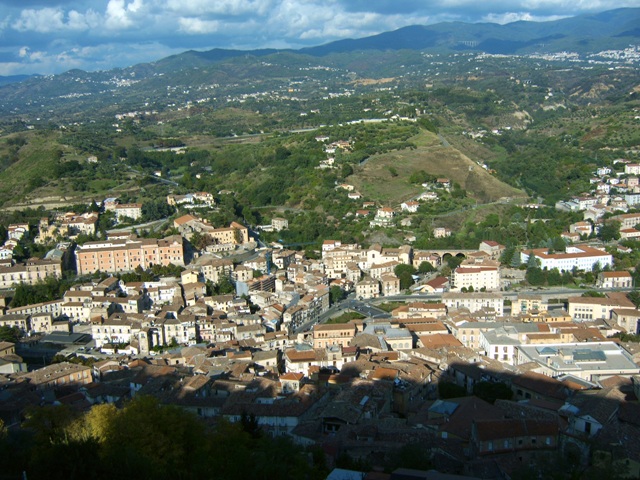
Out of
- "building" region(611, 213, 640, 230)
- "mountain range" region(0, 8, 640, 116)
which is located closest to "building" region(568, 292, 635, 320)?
"building" region(611, 213, 640, 230)

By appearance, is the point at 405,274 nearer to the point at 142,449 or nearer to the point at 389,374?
the point at 389,374

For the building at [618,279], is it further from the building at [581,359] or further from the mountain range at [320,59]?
the mountain range at [320,59]

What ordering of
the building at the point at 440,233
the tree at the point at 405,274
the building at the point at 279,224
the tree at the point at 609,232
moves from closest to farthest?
the tree at the point at 405,274 → the tree at the point at 609,232 → the building at the point at 440,233 → the building at the point at 279,224

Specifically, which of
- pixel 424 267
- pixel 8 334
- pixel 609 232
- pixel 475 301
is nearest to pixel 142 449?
pixel 8 334

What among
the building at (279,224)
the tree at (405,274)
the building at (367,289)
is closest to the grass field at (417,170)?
the building at (279,224)

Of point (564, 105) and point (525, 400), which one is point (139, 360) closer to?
point (525, 400)

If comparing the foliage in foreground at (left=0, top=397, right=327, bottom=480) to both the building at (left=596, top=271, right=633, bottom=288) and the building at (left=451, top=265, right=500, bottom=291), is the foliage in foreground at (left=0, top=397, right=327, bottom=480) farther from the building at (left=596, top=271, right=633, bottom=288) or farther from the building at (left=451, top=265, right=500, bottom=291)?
the building at (left=596, top=271, right=633, bottom=288)
